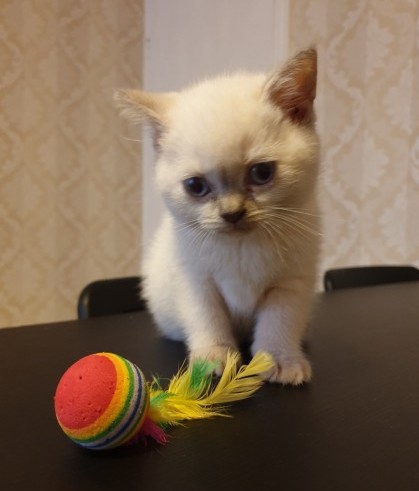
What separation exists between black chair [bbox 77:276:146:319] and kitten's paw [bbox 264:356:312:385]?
0.64 metres

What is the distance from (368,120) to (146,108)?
128 centimetres

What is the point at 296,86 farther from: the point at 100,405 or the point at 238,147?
the point at 100,405

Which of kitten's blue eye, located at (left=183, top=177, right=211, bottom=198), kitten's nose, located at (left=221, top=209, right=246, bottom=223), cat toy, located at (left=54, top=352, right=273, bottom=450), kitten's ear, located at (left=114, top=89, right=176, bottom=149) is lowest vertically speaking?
cat toy, located at (left=54, top=352, right=273, bottom=450)

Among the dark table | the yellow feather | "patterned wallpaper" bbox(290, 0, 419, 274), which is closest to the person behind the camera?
the dark table

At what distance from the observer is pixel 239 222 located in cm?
74

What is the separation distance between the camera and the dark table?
474 mm

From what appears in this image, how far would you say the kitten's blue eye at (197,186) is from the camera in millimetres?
771

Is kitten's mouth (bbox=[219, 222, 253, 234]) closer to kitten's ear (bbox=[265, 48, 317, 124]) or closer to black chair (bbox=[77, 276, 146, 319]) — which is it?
kitten's ear (bbox=[265, 48, 317, 124])

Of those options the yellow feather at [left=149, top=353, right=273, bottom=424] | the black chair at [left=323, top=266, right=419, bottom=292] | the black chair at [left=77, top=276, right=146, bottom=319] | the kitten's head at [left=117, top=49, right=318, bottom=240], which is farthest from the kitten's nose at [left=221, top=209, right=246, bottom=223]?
the black chair at [left=323, top=266, right=419, bottom=292]

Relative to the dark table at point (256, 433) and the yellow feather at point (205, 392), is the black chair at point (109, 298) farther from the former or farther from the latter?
the yellow feather at point (205, 392)

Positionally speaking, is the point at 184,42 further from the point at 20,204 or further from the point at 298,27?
the point at 20,204

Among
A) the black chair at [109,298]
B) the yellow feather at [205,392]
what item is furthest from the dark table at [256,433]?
the black chair at [109,298]

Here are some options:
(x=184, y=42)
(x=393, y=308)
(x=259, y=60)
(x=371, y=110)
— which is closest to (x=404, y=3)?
(x=371, y=110)

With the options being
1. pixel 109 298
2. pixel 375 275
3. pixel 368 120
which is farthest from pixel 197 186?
pixel 368 120
